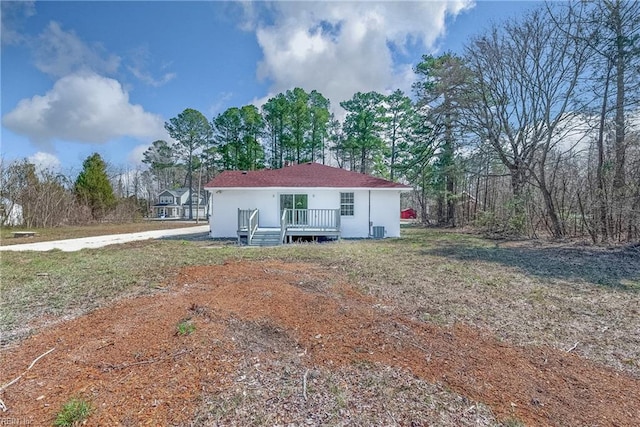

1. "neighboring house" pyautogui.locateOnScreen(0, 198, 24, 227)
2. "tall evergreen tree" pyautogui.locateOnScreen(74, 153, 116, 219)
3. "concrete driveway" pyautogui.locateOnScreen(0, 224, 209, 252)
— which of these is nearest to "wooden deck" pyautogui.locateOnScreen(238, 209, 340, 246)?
"concrete driveway" pyautogui.locateOnScreen(0, 224, 209, 252)

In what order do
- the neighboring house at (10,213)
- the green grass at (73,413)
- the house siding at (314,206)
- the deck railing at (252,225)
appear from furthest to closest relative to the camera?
the neighboring house at (10,213) → the house siding at (314,206) → the deck railing at (252,225) → the green grass at (73,413)

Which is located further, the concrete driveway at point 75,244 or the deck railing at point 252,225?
the deck railing at point 252,225

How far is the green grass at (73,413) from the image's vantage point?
2.12 metres

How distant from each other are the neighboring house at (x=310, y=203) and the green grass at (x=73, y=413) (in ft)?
36.1

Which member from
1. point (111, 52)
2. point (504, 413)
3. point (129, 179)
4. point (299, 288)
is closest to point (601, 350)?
point (504, 413)

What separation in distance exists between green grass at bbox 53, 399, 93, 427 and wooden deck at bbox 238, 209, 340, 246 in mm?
9496

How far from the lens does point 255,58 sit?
16.1 meters

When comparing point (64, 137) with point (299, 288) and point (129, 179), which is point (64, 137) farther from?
point (129, 179)

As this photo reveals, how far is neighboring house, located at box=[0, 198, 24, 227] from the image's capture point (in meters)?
20.5

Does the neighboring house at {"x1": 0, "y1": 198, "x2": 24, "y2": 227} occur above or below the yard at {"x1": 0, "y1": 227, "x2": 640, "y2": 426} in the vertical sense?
above

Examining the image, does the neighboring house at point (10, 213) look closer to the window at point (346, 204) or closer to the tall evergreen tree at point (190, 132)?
the tall evergreen tree at point (190, 132)

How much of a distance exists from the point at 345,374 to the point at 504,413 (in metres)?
1.23

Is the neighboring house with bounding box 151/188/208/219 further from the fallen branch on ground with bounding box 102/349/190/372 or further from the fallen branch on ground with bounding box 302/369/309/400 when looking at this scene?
the fallen branch on ground with bounding box 302/369/309/400

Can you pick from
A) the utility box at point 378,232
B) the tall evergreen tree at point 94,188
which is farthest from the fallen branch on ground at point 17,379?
the tall evergreen tree at point 94,188
